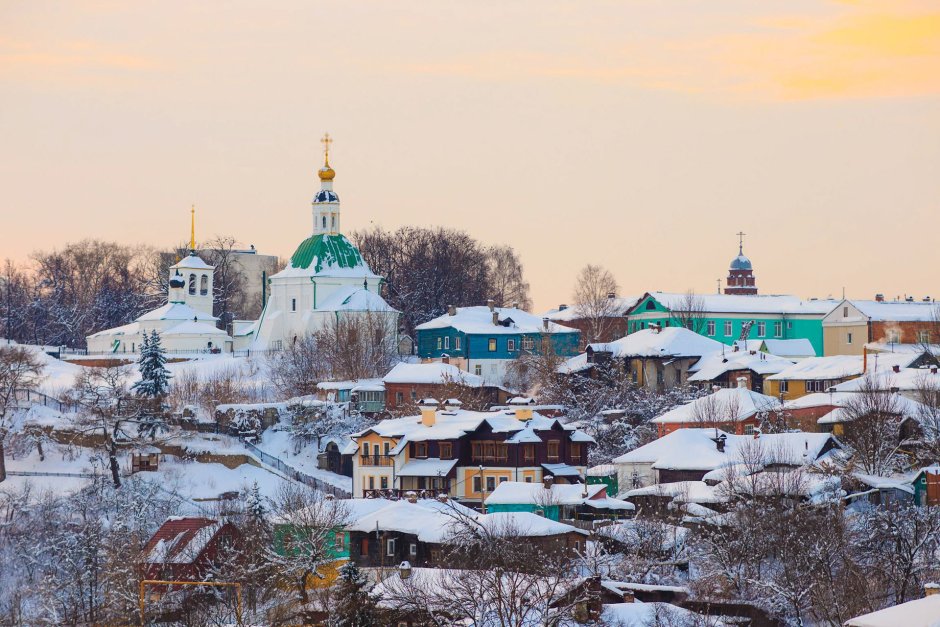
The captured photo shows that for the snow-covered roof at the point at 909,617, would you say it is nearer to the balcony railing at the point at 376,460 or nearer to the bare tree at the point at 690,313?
the balcony railing at the point at 376,460

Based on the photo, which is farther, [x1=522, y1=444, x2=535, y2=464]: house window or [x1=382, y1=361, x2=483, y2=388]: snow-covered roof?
[x1=382, y1=361, x2=483, y2=388]: snow-covered roof

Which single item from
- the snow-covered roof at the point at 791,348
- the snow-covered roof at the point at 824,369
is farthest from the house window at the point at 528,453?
the snow-covered roof at the point at 791,348

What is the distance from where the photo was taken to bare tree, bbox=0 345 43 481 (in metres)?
61.2

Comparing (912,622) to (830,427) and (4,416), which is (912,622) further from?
(4,416)

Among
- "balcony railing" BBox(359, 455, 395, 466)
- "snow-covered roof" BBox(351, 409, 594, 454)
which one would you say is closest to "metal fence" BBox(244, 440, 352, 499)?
"balcony railing" BBox(359, 455, 395, 466)

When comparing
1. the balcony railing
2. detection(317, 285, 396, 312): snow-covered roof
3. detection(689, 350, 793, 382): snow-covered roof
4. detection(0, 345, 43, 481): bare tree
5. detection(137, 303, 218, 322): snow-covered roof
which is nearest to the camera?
the balcony railing

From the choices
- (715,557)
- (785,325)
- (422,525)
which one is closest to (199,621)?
(422,525)

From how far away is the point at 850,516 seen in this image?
44.2 meters

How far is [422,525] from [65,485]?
16.7m

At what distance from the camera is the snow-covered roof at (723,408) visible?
59.2m

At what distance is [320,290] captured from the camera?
8125cm

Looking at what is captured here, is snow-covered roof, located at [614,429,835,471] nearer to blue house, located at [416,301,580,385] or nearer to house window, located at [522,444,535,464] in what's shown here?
house window, located at [522,444,535,464]

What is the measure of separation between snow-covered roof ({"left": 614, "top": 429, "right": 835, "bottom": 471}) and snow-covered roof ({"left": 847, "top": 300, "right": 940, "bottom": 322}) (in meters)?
20.4

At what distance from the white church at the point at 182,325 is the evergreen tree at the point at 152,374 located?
12934 millimetres
